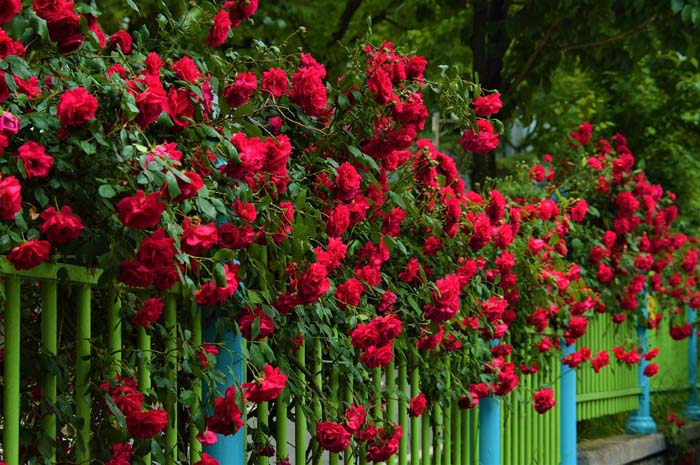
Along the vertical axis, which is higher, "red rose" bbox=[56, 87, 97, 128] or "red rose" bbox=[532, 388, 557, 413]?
"red rose" bbox=[56, 87, 97, 128]

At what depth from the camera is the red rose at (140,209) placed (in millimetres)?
2326

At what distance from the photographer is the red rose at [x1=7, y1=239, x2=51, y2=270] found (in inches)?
90.2

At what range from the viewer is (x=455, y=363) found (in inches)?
190

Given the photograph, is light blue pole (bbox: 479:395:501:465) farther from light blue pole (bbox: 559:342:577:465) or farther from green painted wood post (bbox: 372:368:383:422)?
light blue pole (bbox: 559:342:577:465)

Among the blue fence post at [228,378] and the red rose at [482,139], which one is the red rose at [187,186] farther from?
the red rose at [482,139]

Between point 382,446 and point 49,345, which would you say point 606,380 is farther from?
point 49,345

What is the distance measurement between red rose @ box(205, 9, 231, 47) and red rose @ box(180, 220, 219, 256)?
0.98 metres

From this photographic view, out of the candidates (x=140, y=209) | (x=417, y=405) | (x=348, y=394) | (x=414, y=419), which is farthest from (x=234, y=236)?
(x=414, y=419)

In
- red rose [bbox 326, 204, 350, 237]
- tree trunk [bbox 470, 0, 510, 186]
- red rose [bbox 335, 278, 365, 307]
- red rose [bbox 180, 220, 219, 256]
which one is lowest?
red rose [bbox 335, 278, 365, 307]

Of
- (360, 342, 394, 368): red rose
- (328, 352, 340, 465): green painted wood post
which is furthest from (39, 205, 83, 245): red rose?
(328, 352, 340, 465): green painted wood post

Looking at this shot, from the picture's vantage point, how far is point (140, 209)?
233 cm

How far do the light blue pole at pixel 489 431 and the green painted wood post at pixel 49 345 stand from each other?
306 cm

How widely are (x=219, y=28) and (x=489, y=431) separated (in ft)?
9.18

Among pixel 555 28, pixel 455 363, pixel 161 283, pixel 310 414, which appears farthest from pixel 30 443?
pixel 555 28
